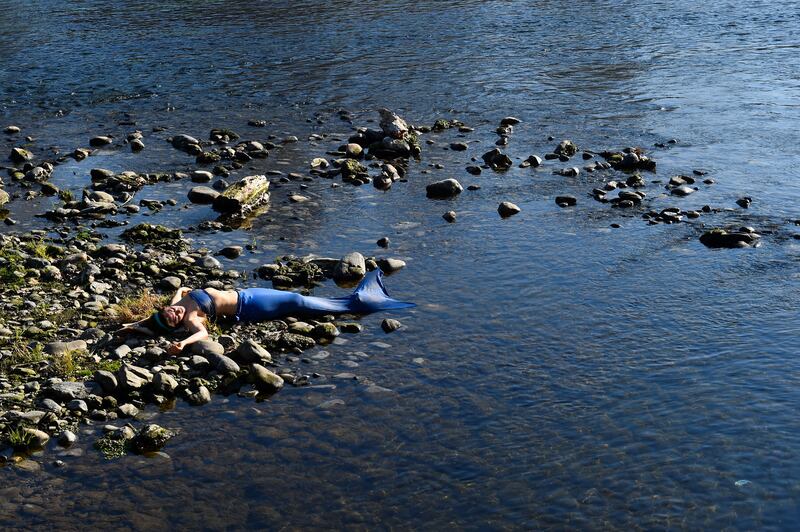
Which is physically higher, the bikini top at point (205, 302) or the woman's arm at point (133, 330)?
the bikini top at point (205, 302)

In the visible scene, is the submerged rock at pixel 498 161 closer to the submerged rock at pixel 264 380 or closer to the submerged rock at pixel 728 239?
the submerged rock at pixel 728 239

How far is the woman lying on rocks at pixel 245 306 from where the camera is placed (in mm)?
14453

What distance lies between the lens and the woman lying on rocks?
1445cm

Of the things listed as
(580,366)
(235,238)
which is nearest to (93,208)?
(235,238)

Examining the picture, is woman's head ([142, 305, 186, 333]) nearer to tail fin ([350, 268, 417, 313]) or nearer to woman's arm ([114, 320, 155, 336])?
woman's arm ([114, 320, 155, 336])

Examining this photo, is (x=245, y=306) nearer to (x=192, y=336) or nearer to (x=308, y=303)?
(x=308, y=303)

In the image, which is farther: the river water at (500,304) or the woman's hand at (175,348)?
the woman's hand at (175,348)

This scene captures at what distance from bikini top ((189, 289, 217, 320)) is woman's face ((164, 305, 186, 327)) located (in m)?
0.35

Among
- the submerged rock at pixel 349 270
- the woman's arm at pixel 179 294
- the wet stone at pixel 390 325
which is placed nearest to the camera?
the wet stone at pixel 390 325

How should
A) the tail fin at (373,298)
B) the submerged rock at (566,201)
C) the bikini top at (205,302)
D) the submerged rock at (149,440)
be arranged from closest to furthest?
the submerged rock at (149,440) → the bikini top at (205,302) → the tail fin at (373,298) → the submerged rock at (566,201)

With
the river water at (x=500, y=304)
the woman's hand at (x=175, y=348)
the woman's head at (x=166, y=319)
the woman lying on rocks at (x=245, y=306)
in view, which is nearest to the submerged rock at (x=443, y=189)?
the river water at (x=500, y=304)

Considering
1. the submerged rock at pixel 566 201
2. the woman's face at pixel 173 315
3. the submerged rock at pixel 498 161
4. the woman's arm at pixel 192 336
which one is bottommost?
the woman's arm at pixel 192 336

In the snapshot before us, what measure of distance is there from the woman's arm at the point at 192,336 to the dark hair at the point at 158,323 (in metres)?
0.28

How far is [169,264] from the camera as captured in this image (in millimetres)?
17391
